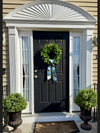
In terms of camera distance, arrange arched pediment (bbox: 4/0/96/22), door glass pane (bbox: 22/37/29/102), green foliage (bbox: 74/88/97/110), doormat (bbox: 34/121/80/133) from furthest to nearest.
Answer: door glass pane (bbox: 22/37/29/102), arched pediment (bbox: 4/0/96/22), doormat (bbox: 34/121/80/133), green foliage (bbox: 74/88/97/110)

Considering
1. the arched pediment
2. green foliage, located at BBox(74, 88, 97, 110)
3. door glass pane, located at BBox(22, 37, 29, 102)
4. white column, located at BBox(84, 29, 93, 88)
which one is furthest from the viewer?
door glass pane, located at BBox(22, 37, 29, 102)

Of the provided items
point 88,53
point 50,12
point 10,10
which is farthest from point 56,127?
point 10,10

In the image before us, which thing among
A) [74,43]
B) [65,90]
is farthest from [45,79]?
[74,43]

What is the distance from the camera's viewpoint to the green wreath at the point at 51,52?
2.39 m

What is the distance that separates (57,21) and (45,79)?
1.41 m

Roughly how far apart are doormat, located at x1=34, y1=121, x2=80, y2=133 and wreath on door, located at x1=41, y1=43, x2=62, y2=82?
104 cm

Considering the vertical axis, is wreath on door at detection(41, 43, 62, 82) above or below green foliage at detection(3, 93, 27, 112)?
above

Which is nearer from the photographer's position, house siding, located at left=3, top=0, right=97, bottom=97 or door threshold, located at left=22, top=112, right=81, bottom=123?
house siding, located at left=3, top=0, right=97, bottom=97

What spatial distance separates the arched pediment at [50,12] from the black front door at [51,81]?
0.36 m

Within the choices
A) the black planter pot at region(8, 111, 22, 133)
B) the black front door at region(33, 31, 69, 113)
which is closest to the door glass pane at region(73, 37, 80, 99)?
the black front door at region(33, 31, 69, 113)

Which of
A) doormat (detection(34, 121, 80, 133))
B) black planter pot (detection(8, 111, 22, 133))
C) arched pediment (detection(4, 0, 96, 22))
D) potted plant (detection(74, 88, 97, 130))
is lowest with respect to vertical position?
doormat (detection(34, 121, 80, 133))

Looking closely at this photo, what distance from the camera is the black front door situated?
250 centimetres

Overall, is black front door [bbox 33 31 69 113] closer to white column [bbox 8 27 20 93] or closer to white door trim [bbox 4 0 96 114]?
white door trim [bbox 4 0 96 114]

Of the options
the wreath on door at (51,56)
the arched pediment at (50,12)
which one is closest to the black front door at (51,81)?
the wreath on door at (51,56)
